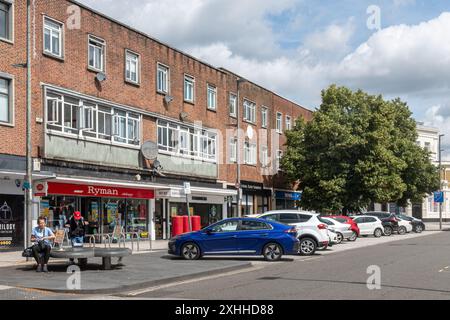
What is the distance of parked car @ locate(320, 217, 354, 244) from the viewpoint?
1256 inches

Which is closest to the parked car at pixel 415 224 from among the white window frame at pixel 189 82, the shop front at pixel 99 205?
the white window frame at pixel 189 82

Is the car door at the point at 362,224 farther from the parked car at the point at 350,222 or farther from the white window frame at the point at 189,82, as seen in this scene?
the white window frame at the point at 189,82

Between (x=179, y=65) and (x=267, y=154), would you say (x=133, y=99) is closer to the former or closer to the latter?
(x=179, y=65)

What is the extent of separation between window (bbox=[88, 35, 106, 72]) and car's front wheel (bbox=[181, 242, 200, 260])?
10736 millimetres

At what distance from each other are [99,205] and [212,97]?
42.2 ft

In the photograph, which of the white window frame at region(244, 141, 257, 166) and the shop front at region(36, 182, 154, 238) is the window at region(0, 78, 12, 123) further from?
the white window frame at region(244, 141, 257, 166)

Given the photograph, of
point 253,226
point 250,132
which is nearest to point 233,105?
point 250,132

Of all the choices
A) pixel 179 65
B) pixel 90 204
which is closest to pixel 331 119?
pixel 179 65

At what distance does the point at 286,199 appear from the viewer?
50.5 meters

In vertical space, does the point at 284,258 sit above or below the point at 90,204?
below

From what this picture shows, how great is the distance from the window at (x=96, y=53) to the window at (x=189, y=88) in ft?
25.1

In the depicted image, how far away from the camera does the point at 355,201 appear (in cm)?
4434

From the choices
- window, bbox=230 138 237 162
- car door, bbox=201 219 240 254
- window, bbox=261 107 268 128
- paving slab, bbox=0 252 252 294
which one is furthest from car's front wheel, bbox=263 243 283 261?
window, bbox=261 107 268 128
